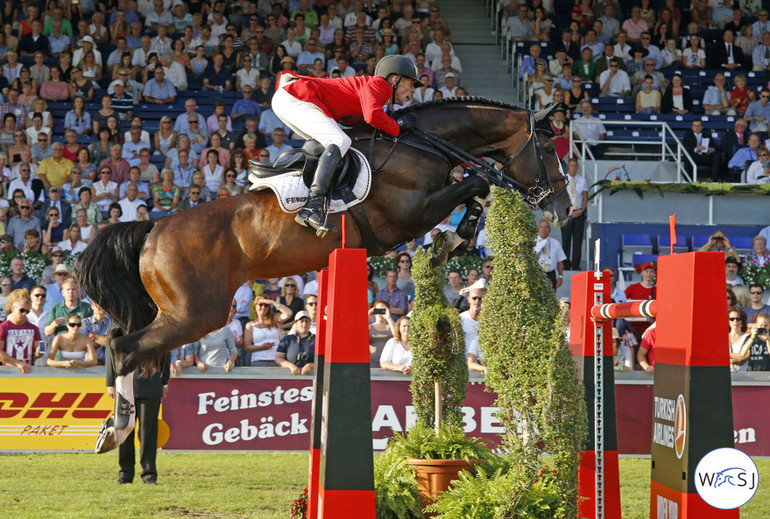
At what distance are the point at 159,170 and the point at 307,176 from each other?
30.8ft

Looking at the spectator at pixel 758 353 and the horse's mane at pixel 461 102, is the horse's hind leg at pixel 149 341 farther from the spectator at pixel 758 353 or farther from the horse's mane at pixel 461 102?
the spectator at pixel 758 353

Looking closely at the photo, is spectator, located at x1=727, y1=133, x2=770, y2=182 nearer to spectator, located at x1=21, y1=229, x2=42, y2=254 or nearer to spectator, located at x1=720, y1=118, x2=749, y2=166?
spectator, located at x1=720, y1=118, x2=749, y2=166

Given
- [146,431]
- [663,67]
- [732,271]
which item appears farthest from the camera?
[663,67]

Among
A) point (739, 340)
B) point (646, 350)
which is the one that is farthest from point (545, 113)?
point (739, 340)

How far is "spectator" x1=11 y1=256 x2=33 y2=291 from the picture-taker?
1162 cm

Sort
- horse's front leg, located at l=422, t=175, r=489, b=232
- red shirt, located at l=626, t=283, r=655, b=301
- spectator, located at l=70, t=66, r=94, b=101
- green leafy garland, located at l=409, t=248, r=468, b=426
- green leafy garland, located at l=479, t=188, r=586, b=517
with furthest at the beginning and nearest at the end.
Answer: spectator, located at l=70, t=66, r=94, b=101 → red shirt, located at l=626, t=283, r=655, b=301 → green leafy garland, located at l=409, t=248, r=468, b=426 → horse's front leg, located at l=422, t=175, r=489, b=232 → green leafy garland, located at l=479, t=188, r=586, b=517

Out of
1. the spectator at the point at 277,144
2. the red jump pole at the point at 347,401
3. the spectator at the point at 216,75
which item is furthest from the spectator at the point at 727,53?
the red jump pole at the point at 347,401

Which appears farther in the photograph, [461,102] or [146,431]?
[146,431]

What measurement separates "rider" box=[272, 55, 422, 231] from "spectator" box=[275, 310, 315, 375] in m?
4.07

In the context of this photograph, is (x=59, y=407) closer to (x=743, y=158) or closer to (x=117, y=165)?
(x=117, y=165)

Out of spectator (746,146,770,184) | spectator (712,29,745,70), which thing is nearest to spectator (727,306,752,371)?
spectator (746,146,770,184)

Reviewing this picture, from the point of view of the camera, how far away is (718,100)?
54.2 feet

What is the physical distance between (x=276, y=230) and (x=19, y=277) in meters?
7.34

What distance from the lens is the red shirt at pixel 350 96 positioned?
18.0 ft
